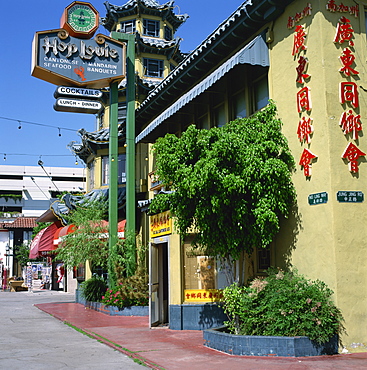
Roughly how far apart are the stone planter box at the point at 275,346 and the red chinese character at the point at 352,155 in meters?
3.61

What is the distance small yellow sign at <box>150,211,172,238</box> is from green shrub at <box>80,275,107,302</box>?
713 centimetres

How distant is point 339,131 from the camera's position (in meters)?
11.1

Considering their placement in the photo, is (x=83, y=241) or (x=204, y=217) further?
(x=83, y=241)

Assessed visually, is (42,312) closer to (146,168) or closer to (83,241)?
(83,241)

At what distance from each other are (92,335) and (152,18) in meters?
22.5

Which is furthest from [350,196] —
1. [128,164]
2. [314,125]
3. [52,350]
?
[128,164]

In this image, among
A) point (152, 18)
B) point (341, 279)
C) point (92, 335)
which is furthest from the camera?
point (152, 18)

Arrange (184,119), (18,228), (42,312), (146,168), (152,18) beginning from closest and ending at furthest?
(184,119) → (42,312) → (146,168) → (152,18) → (18,228)

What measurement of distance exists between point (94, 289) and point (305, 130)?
14.3 m

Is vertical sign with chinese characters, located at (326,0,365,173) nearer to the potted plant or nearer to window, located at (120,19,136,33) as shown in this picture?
the potted plant

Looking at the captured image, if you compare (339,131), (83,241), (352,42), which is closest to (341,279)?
(339,131)

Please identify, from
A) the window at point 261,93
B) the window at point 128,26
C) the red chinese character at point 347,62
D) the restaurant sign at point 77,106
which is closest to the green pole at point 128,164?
the restaurant sign at point 77,106

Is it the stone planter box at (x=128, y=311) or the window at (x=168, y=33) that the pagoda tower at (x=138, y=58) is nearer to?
the window at (x=168, y=33)

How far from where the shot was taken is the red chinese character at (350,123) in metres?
11.1
